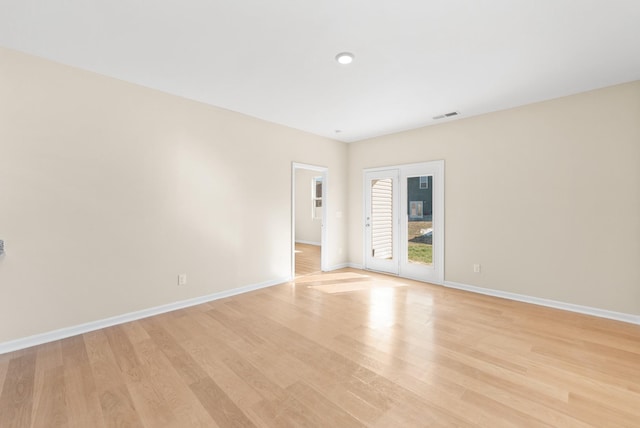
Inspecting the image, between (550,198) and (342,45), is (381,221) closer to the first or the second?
(550,198)

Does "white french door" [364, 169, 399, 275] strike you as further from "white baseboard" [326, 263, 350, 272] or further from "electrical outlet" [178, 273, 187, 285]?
"electrical outlet" [178, 273, 187, 285]

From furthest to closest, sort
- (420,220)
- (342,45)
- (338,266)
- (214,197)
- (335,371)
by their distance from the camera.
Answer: (338,266), (420,220), (214,197), (342,45), (335,371)

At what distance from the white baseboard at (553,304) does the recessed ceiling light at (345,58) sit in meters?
3.73

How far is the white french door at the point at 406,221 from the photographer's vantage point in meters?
4.62

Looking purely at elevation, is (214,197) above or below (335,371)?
above

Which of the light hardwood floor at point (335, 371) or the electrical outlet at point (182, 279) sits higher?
the electrical outlet at point (182, 279)

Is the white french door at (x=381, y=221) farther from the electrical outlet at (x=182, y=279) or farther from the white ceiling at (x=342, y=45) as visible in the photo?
the electrical outlet at (x=182, y=279)

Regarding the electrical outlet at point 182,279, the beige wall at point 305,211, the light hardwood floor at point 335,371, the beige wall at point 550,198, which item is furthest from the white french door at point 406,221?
the beige wall at point 305,211

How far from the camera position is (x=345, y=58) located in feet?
8.43

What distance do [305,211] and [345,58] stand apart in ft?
23.4

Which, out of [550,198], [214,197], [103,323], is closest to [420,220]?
[550,198]

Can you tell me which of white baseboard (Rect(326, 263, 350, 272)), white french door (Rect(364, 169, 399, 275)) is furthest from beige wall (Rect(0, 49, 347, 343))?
white french door (Rect(364, 169, 399, 275))

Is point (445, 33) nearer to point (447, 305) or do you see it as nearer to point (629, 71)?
point (629, 71)

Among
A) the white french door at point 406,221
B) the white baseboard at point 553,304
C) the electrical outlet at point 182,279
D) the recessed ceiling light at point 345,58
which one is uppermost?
the recessed ceiling light at point 345,58
